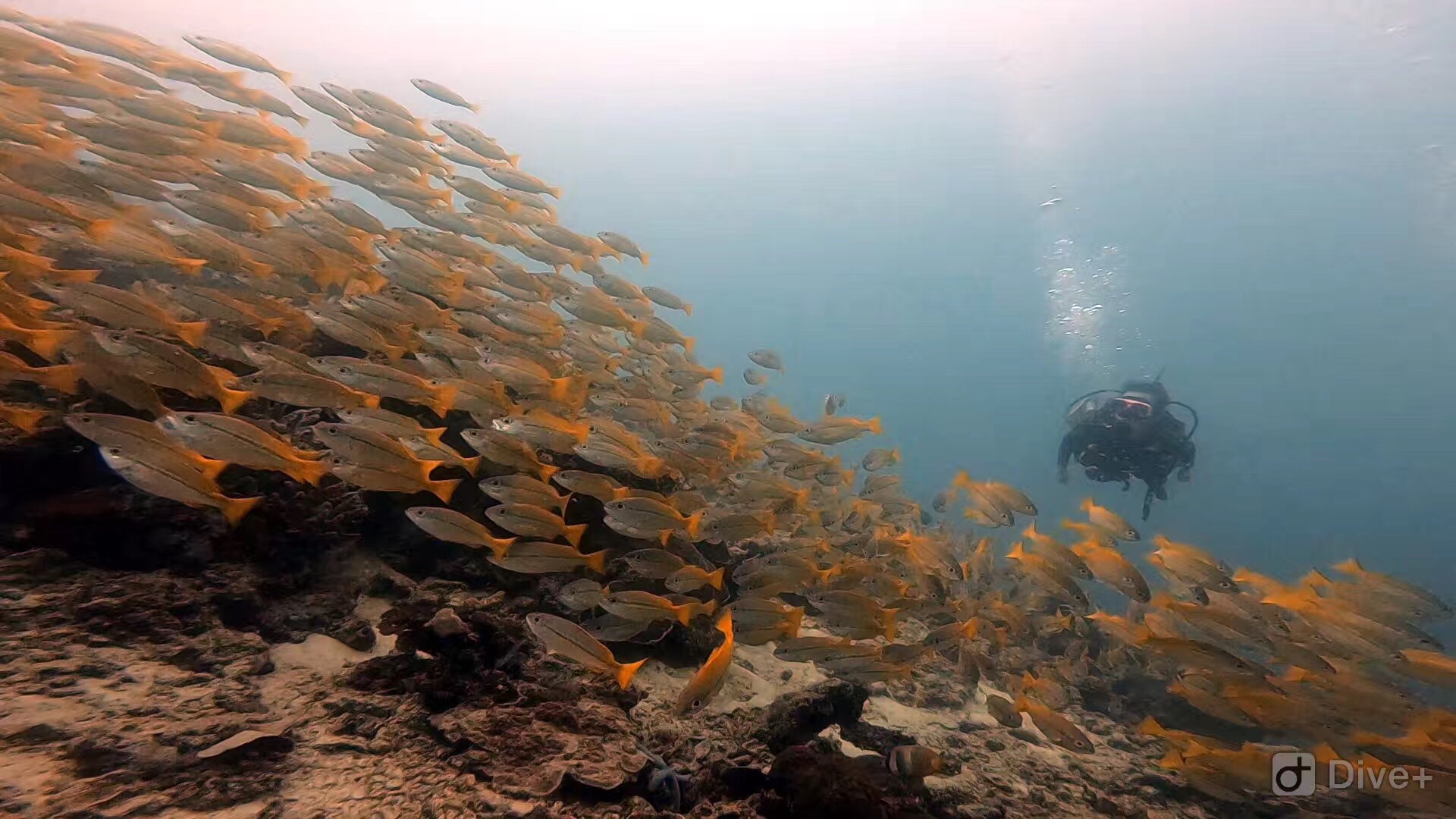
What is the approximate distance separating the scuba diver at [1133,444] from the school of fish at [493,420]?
5.67 metres

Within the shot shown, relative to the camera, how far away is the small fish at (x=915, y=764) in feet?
12.3

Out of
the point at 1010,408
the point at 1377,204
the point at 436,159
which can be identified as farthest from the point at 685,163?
the point at 436,159

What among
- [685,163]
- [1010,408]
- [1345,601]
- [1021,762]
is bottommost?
[1021,762]

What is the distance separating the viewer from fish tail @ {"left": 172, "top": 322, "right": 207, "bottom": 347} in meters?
3.79

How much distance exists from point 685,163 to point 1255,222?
85801mm

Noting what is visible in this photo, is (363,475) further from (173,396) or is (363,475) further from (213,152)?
(213,152)

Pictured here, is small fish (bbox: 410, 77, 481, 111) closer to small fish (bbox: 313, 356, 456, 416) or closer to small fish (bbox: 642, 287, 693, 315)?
small fish (bbox: 642, 287, 693, 315)

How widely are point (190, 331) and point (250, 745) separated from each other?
280 centimetres

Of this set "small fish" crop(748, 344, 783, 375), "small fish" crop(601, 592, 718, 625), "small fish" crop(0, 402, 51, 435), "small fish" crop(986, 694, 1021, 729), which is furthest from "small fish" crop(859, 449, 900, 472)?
"small fish" crop(0, 402, 51, 435)

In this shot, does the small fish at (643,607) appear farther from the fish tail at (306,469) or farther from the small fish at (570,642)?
the fish tail at (306,469)

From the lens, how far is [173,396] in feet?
14.0

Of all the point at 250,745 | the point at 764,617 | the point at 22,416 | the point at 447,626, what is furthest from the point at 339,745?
the point at 22,416

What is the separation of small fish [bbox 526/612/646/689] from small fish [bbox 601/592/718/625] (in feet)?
2.17

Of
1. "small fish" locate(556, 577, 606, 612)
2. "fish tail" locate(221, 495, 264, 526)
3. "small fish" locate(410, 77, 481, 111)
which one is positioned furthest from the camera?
"small fish" locate(410, 77, 481, 111)
